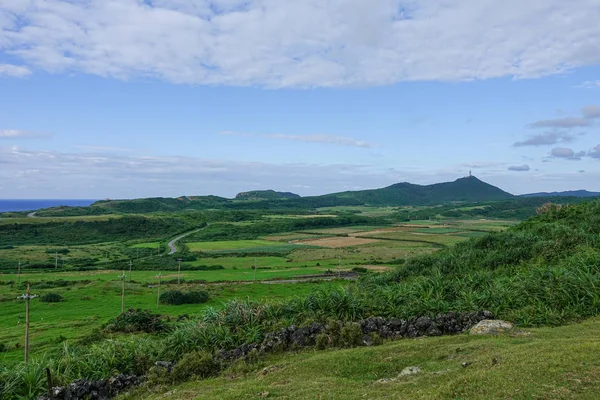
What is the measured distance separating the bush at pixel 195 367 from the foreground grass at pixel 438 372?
1.69 feet

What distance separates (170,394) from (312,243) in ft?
314

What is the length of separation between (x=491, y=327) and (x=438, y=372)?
444 cm

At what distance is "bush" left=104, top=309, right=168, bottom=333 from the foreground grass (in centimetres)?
1914

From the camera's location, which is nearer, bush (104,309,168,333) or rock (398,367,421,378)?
rock (398,367,421,378)

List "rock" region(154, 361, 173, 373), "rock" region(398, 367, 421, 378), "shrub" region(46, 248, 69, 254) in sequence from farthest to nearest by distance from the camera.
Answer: "shrub" region(46, 248, 69, 254) → "rock" region(154, 361, 173, 373) → "rock" region(398, 367, 421, 378)

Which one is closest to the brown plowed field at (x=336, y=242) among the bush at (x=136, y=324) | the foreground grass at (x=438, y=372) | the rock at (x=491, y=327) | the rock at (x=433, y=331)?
the bush at (x=136, y=324)

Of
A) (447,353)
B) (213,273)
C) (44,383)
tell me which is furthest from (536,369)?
(213,273)

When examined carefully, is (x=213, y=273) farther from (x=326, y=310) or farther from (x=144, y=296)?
(x=326, y=310)

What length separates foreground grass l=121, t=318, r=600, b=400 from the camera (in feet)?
24.6

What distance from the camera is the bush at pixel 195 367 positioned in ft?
38.0

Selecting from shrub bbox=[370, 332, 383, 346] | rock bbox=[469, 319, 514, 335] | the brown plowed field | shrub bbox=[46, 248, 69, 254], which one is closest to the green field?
shrub bbox=[46, 248, 69, 254]

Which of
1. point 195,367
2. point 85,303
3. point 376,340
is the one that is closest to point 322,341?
point 376,340

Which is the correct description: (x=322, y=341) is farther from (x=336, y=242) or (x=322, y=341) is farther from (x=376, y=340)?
(x=336, y=242)

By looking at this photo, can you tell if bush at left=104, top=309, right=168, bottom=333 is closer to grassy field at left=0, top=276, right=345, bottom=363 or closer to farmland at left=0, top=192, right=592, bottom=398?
farmland at left=0, top=192, right=592, bottom=398
